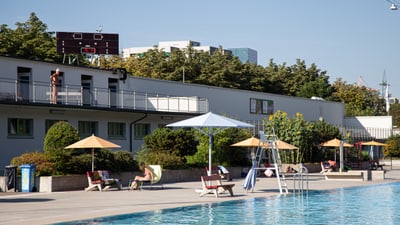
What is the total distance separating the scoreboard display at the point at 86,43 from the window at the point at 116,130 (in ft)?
36.1

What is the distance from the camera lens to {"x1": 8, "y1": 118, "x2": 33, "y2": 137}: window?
34750mm

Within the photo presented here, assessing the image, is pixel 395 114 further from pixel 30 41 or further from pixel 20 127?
pixel 20 127

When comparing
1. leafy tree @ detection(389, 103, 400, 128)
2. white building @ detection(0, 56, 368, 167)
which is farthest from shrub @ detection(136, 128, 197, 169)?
leafy tree @ detection(389, 103, 400, 128)

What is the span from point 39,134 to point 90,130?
4.15 m

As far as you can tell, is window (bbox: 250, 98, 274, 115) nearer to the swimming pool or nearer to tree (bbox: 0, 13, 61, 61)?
tree (bbox: 0, 13, 61, 61)

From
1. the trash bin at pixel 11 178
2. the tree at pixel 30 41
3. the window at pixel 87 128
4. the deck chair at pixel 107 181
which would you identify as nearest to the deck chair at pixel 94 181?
the deck chair at pixel 107 181

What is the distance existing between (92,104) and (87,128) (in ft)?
4.64

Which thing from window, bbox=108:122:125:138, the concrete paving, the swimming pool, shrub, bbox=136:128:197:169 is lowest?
the swimming pool

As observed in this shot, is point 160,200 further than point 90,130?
No

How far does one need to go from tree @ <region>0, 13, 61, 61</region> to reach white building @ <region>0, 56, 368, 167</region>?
1862 centimetres

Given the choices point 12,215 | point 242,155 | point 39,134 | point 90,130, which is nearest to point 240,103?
point 242,155

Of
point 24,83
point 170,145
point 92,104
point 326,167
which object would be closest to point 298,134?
point 326,167

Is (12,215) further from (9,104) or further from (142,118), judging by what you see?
(142,118)

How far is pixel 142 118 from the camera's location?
42312mm
